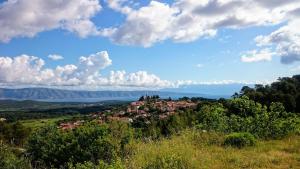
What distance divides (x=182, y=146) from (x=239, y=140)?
200 cm

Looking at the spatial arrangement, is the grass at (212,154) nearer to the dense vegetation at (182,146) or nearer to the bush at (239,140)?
the dense vegetation at (182,146)

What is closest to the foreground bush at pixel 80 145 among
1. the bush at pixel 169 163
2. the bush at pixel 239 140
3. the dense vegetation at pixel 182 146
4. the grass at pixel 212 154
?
the dense vegetation at pixel 182 146

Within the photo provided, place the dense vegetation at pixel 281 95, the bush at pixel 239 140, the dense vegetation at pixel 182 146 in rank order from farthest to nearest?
the dense vegetation at pixel 281 95 < the bush at pixel 239 140 < the dense vegetation at pixel 182 146

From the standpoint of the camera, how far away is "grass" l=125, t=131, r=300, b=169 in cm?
681

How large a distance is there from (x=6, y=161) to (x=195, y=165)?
12.1ft

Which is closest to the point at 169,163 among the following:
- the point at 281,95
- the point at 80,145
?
the point at 80,145

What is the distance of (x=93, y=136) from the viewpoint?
8633 millimetres

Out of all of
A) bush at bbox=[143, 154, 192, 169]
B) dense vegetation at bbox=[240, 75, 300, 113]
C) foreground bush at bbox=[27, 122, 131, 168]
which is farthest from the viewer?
dense vegetation at bbox=[240, 75, 300, 113]

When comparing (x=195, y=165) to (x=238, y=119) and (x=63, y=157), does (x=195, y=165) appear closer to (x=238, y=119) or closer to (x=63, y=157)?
(x=63, y=157)

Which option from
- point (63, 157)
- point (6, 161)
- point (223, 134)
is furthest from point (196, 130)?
point (6, 161)

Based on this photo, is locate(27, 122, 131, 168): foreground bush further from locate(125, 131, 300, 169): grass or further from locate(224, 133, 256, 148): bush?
locate(224, 133, 256, 148): bush

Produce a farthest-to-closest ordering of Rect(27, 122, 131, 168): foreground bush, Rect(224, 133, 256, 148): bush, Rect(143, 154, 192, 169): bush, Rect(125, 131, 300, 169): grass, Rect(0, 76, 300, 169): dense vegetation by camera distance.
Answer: Rect(224, 133, 256, 148): bush → Rect(27, 122, 131, 168): foreground bush → Rect(0, 76, 300, 169): dense vegetation → Rect(125, 131, 300, 169): grass → Rect(143, 154, 192, 169): bush

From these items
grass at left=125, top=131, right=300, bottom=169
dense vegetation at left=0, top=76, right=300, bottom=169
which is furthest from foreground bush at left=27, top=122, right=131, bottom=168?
grass at left=125, top=131, right=300, bottom=169

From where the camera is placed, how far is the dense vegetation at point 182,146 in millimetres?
7227
